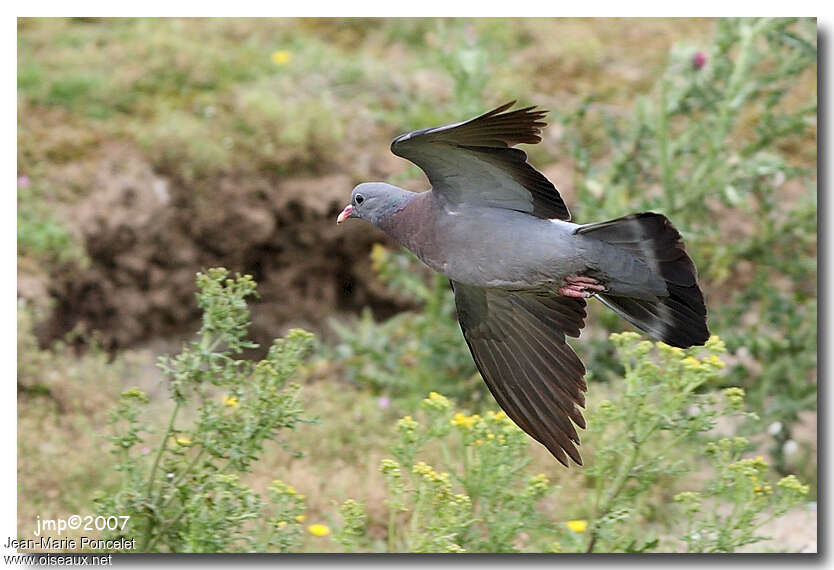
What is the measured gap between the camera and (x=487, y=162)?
2.53m

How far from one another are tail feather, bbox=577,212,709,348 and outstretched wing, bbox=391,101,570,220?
15 centimetres

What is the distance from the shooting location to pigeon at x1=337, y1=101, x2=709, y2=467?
8.08 feet

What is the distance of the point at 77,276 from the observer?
14.0 ft

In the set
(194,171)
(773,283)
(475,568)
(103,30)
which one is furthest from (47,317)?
(773,283)

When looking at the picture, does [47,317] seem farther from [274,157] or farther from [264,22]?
[264,22]

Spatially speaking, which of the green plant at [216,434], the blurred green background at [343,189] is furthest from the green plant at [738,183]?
the green plant at [216,434]

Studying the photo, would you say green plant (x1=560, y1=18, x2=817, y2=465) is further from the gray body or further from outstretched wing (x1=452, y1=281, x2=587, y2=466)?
the gray body

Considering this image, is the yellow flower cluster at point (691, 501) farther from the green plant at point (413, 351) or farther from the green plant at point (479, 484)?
the green plant at point (413, 351)

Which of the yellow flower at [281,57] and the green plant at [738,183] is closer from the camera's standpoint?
the green plant at [738,183]

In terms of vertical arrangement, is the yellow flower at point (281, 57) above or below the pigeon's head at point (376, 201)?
above

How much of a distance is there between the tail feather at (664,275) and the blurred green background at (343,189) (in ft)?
3.94

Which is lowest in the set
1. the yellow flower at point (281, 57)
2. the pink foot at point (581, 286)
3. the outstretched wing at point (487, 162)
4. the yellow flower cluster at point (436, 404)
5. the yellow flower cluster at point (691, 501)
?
the yellow flower cluster at point (691, 501)

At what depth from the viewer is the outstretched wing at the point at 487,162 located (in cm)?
230

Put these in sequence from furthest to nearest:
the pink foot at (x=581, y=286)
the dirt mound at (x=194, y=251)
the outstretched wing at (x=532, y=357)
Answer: the dirt mound at (x=194, y=251) → the outstretched wing at (x=532, y=357) → the pink foot at (x=581, y=286)
